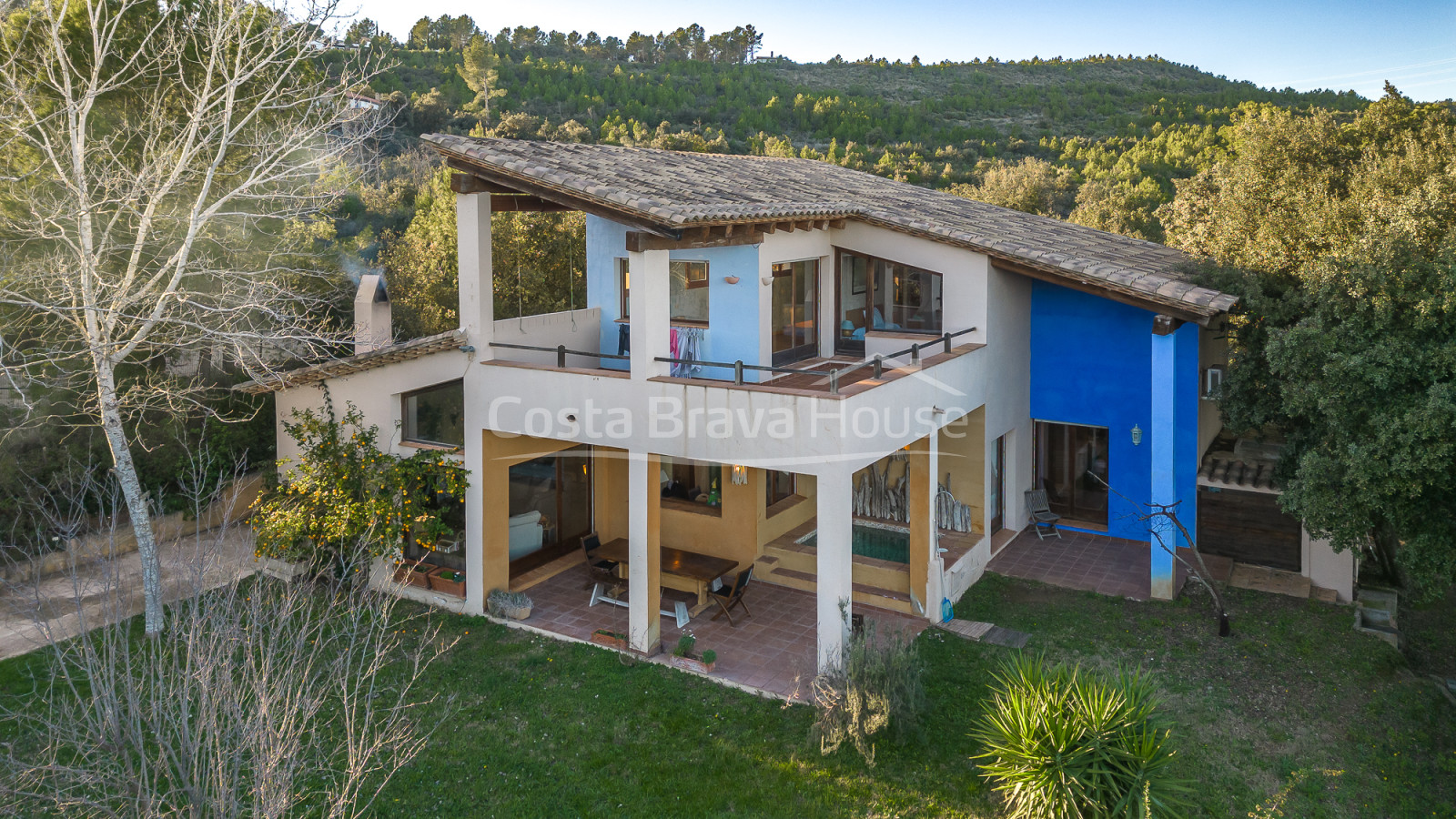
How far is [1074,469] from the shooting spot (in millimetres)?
18062

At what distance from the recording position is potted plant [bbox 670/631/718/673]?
1243cm

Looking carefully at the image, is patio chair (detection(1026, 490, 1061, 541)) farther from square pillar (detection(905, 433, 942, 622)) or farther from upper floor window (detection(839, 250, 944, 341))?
square pillar (detection(905, 433, 942, 622))

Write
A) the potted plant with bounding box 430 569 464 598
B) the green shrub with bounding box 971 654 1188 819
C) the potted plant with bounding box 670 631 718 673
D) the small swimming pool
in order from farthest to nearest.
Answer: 1. the small swimming pool
2. the potted plant with bounding box 430 569 464 598
3. the potted plant with bounding box 670 631 718 673
4. the green shrub with bounding box 971 654 1188 819

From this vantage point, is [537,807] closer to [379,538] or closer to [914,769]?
[914,769]

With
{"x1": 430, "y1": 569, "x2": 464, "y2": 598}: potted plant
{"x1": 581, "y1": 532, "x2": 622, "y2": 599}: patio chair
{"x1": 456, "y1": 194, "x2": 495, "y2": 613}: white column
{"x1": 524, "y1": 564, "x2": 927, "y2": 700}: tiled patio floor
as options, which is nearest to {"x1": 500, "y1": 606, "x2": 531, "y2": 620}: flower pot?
{"x1": 524, "y1": 564, "x2": 927, "y2": 700}: tiled patio floor

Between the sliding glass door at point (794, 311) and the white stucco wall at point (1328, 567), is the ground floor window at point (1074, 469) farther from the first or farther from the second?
the sliding glass door at point (794, 311)

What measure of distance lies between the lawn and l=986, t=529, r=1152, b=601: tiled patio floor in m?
1.00

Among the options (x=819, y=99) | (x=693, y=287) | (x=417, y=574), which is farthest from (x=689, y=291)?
(x=819, y=99)

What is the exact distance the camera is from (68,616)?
13.3 m

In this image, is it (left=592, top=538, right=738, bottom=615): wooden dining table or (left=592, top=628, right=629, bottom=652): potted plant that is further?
(left=592, top=538, right=738, bottom=615): wooden dining table

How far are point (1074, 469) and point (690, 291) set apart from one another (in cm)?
829

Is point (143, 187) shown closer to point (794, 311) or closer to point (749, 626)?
point (794, 311)

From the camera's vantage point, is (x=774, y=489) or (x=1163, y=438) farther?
(x=774, y=489)

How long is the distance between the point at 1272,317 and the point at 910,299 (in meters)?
5.76
